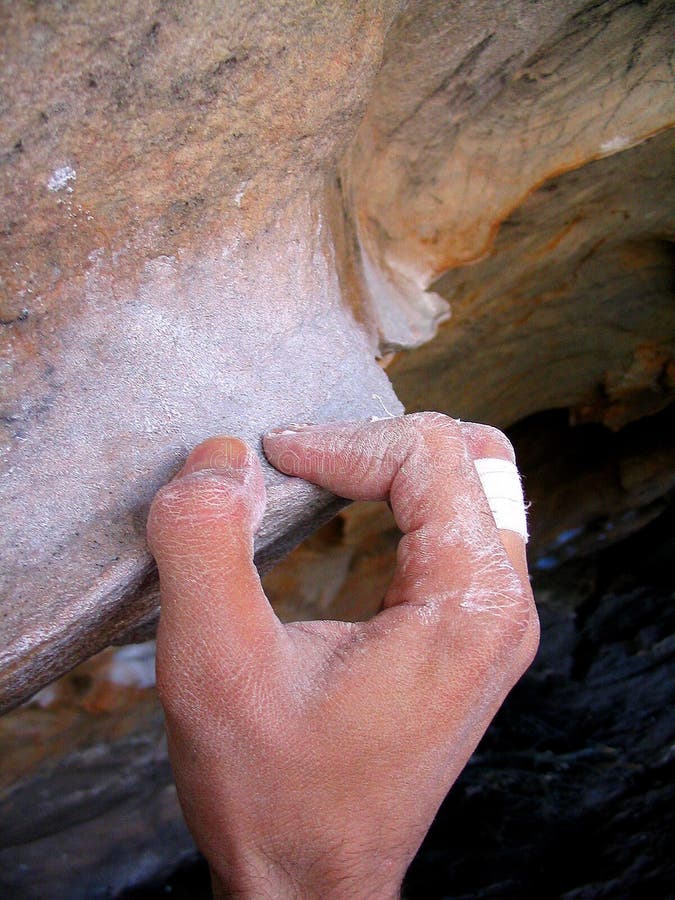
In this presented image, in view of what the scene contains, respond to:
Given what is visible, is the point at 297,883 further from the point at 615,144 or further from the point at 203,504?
the point at 615,144

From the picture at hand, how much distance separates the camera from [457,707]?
61 cm

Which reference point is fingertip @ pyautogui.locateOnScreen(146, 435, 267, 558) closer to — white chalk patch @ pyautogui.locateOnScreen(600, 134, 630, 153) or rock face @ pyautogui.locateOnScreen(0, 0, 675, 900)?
rock face @ pyautogui.locateOnScreen(0, 0, 675, 900)

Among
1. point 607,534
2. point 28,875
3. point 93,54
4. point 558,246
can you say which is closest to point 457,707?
point 93,54

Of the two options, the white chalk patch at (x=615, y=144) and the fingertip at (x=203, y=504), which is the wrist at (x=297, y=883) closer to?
the fingertip at (x=203, y=504)

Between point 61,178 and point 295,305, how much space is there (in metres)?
0.26

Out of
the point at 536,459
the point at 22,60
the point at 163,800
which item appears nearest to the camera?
the point at 22,60

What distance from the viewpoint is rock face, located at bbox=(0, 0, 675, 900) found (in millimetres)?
593

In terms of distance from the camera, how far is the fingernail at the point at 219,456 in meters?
0.61

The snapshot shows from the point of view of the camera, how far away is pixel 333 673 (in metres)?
0.60

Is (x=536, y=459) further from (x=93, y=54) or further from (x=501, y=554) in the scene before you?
(x=93, y=54)

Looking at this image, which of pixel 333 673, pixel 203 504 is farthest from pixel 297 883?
pixel 203 504

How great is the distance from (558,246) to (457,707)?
0.90 meters

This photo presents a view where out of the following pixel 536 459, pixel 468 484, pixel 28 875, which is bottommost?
pixel 536 459

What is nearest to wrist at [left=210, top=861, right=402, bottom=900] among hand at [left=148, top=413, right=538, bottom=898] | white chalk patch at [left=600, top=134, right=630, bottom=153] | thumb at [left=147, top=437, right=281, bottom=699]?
hand at [left=148, top=413, right=538, bottom=898]
